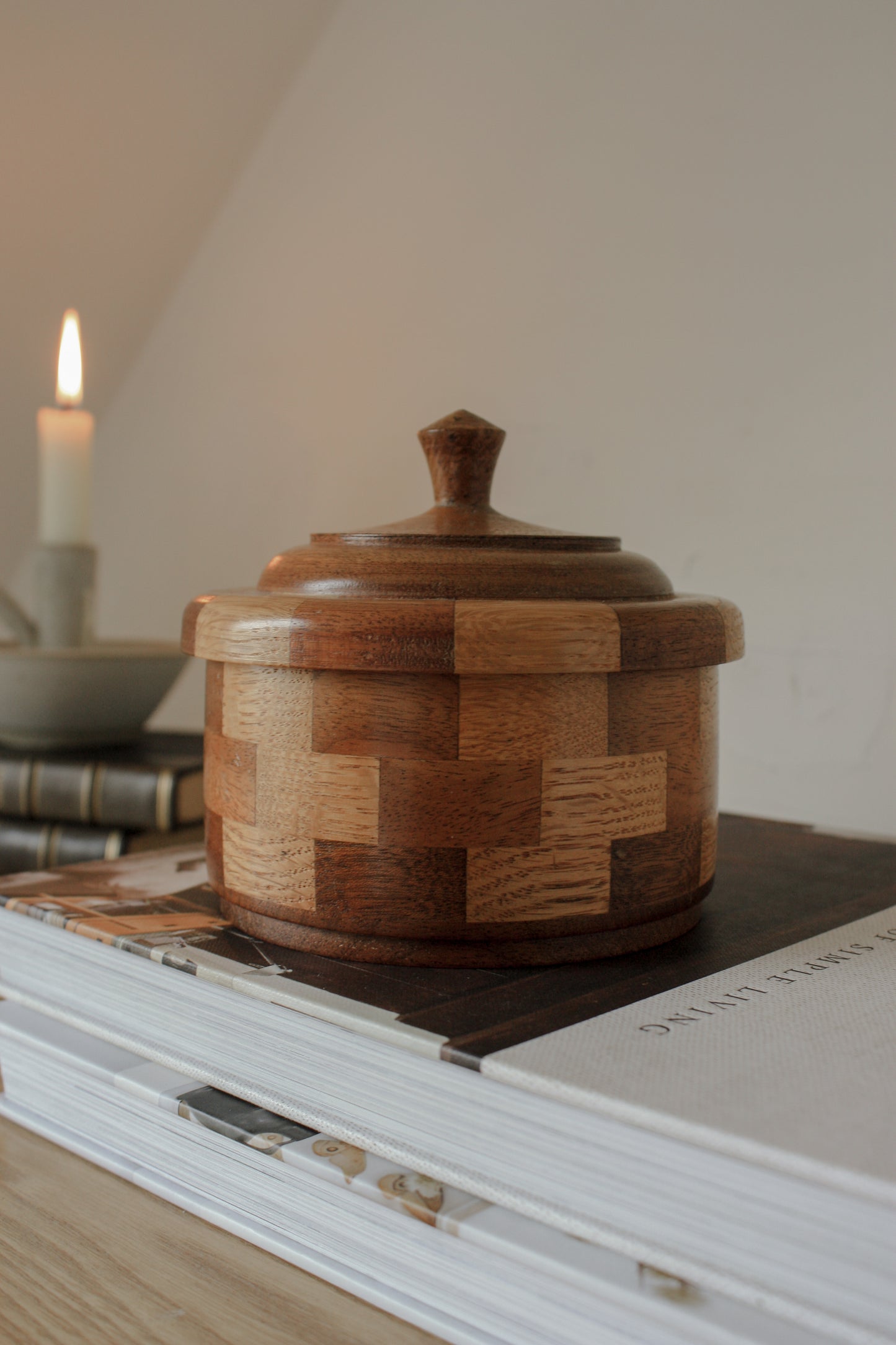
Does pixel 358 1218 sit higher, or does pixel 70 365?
pixel 70 365

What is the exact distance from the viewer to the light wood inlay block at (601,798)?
399mm

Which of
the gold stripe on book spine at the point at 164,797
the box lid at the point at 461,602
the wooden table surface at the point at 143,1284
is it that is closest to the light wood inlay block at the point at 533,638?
the box lid at the point at 461,602

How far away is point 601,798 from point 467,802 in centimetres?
5

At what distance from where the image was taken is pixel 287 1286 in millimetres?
356

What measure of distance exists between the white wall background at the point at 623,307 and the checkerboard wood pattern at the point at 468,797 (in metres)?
0.36

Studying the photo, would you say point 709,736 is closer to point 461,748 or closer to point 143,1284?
point 461,748

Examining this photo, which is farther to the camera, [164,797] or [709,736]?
→ [164,797]

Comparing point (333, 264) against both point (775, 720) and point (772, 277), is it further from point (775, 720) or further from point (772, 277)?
point (775, 720)

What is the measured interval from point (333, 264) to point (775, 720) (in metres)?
0.53

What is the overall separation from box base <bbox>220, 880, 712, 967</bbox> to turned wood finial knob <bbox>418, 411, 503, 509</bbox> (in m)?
0.18

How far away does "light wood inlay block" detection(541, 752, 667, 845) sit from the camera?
0.40 metres

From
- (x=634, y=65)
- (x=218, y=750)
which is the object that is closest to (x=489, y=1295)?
(x=218, y=750)

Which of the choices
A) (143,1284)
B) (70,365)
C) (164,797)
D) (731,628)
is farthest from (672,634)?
(70,365)

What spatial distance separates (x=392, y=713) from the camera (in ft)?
1.30
